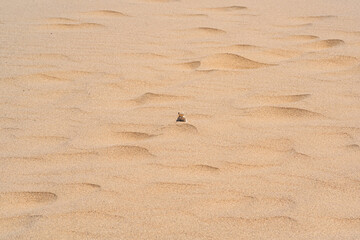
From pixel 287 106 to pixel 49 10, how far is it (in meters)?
2.80

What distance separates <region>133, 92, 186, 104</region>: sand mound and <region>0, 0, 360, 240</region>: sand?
0.01 meters

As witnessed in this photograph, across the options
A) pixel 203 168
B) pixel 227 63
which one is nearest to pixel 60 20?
pixel 227 63

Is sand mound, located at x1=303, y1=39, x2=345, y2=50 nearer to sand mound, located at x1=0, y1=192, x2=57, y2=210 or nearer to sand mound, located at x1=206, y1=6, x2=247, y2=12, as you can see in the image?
sand mound, located at x1=206, y1=6, x2=247, y2=12

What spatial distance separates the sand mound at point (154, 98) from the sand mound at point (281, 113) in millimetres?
416

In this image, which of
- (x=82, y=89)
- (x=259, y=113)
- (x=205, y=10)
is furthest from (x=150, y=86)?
(x=205, y=10)

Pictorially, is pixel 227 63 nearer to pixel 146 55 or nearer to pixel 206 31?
pixel 146 55

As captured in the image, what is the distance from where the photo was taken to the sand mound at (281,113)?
2830mm

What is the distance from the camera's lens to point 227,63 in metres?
3.66

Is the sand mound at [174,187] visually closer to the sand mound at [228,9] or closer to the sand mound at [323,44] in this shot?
the sand mound at [323,44]

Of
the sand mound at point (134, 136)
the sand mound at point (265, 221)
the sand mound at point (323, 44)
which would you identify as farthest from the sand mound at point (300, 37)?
the sand mound at point (265, 221)

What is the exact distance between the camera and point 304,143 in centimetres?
255

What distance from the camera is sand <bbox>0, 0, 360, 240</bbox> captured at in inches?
79.7

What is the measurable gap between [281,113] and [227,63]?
0.87m

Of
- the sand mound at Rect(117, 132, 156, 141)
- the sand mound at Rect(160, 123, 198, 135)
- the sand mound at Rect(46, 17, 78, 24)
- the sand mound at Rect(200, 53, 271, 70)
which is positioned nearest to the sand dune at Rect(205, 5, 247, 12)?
the sand mound at Rect(46, 17, 78, 24)
